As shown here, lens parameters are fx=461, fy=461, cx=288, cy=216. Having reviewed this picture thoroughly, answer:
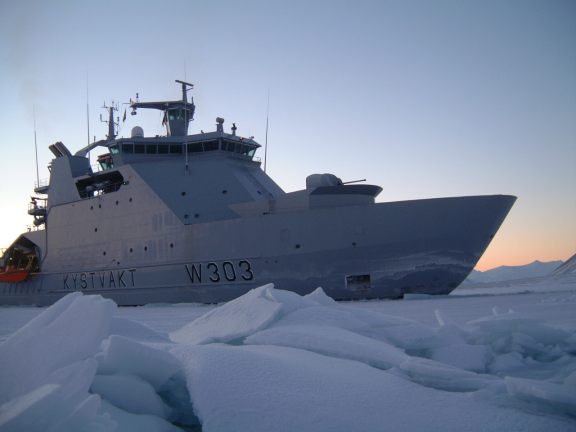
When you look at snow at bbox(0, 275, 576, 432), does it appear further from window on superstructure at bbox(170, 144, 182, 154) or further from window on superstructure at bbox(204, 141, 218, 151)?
window on superstructure at bbox(170, 144, 182, 154)

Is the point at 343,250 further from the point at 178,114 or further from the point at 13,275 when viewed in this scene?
the point at 13,275

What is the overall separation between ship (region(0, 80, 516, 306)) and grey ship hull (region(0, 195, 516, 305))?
1.2 inches

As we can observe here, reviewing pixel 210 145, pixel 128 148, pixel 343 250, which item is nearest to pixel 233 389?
pixel 343 250

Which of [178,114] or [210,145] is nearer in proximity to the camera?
[210,145]

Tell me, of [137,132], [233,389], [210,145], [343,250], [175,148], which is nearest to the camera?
[233,389]

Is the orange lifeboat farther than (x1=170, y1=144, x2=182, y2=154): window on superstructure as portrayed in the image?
Yes

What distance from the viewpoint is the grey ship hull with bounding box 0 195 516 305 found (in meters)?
11.8

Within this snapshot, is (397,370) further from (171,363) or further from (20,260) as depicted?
(20,260)

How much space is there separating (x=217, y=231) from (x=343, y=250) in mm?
4043

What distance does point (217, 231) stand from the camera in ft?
46.3

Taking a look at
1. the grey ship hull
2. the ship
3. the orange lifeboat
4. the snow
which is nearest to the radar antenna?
the ship

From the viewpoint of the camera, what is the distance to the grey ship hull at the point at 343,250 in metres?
11.8

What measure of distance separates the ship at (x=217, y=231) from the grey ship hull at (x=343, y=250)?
0.03m

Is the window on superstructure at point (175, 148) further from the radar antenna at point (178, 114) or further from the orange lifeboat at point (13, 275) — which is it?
the orange lifeboat at point (13, 275)
